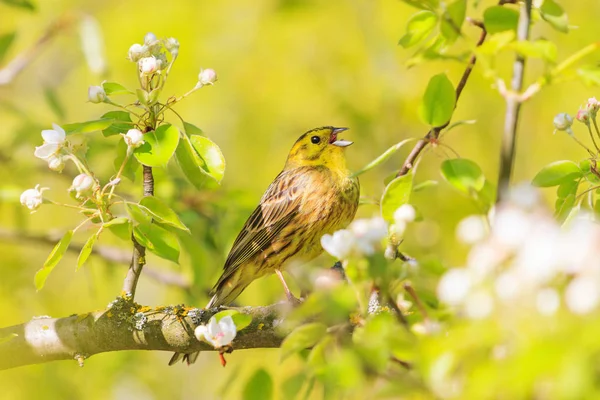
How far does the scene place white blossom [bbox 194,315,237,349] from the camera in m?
2.28

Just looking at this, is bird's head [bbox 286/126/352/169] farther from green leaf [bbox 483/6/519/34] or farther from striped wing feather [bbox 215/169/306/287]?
green leaf [bbox 483/6/519/34]

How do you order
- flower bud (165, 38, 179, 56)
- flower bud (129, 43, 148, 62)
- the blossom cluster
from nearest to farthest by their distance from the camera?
1. the blossom cluster
2. flower bud (129, 43, 148, 62)
3. flower bud (165, 38, 179, 56)

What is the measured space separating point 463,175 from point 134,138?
1.02 m

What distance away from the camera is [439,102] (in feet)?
7.10

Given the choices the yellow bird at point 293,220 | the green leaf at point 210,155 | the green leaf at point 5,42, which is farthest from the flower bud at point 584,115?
the green leaf at point 5,42

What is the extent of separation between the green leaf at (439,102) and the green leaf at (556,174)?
Result: 0.42 metres

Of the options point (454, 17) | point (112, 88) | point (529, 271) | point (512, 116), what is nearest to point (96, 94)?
point (112, 88)

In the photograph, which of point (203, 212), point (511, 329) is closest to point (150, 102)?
point (511, 329)

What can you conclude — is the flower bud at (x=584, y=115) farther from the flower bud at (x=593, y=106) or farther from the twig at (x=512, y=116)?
the twig at (x=512, y=116)

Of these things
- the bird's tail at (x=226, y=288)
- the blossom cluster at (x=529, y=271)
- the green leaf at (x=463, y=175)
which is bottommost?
the blossom cluster at (x=529, y=271)

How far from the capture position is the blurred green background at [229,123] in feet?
16.8

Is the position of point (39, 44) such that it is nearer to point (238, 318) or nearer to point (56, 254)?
point (56, 254)

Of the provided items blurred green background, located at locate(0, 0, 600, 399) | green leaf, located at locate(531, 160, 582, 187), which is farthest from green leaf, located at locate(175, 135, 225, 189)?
blurred green background, located at locate(0, 0, 600, 399)

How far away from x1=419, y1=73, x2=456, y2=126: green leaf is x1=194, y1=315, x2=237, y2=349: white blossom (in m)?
0.75
